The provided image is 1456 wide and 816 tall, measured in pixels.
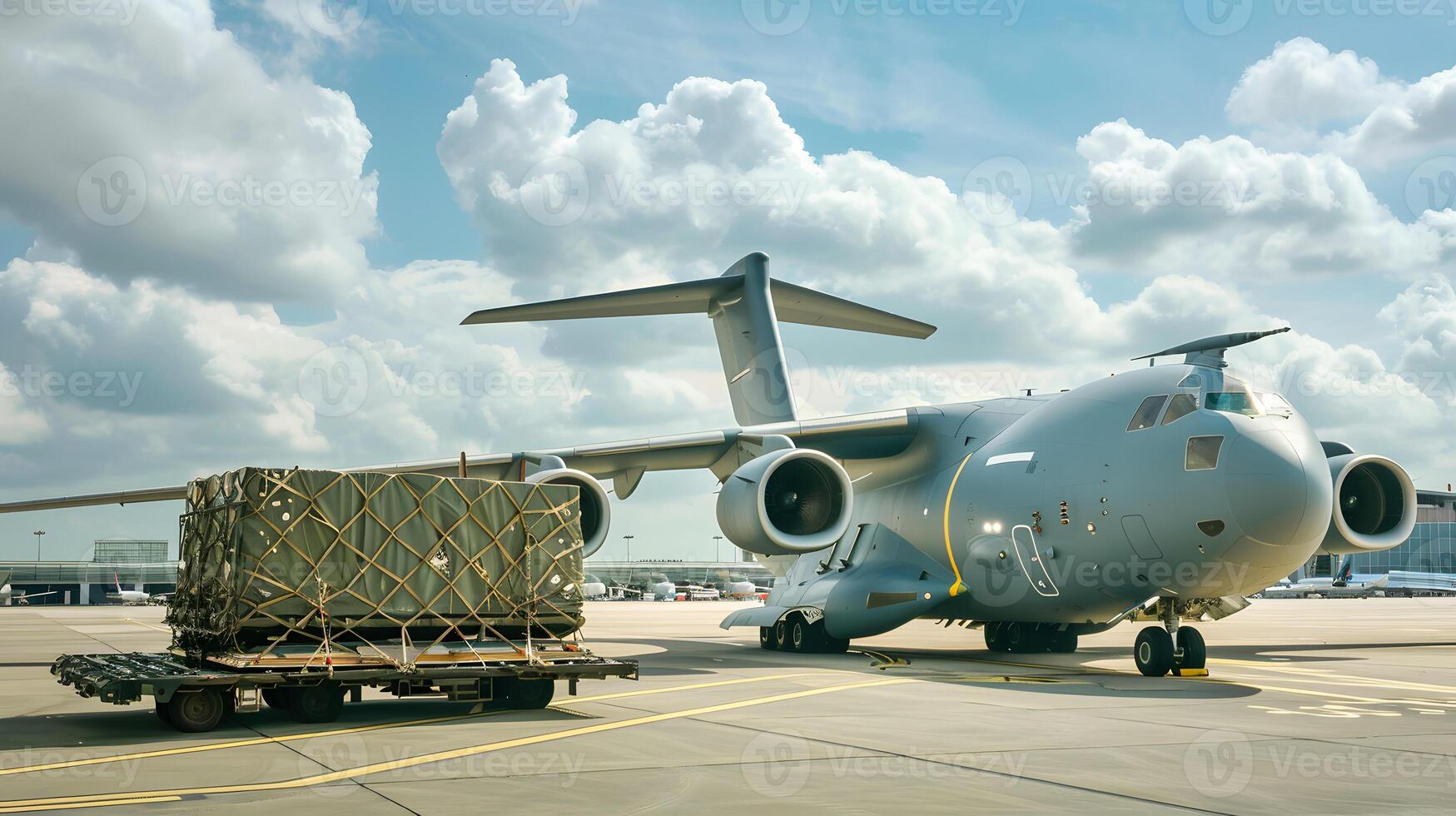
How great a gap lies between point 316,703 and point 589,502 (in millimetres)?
7198

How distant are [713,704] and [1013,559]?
6.02 m

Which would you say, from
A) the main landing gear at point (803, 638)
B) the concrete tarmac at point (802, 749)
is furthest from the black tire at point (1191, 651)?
the main landing gear at point (803, 638)

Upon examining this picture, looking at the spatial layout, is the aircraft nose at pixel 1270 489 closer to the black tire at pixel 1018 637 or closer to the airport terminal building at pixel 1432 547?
the black tire at pixel 1018 637

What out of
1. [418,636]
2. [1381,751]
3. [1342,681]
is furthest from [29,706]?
[1342,681]

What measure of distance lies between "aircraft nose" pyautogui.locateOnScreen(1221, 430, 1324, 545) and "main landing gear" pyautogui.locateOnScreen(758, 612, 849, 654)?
7.19m

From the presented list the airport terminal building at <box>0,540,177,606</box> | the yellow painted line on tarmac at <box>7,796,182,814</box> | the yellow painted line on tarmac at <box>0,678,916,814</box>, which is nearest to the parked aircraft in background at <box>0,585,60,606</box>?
the airport terminal building at <box>0,540,177,606</box>

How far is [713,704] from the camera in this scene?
10578 millimetres

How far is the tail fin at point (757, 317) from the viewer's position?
67.9 ft

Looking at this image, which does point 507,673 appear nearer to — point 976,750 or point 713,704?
point 713,704

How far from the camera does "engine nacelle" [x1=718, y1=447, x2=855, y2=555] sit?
1531cm

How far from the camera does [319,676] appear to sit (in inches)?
350

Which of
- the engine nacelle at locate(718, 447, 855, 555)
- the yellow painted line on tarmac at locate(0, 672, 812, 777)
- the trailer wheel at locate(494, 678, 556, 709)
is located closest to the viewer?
the yellow painted line on tarmac at locate(0, 672, 812, 777)

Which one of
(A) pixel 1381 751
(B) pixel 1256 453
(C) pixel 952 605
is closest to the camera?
(A) pixel 1381 751

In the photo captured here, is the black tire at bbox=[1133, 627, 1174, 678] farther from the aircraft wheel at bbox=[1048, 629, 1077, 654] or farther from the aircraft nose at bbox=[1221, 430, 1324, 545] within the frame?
the aircraft wheel at bbox=[1048, 629, 1077, 654]
